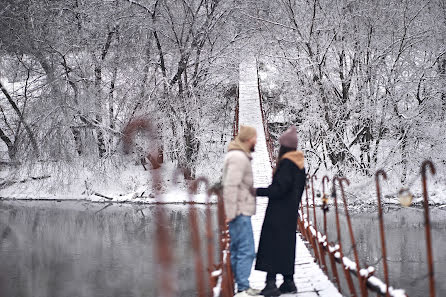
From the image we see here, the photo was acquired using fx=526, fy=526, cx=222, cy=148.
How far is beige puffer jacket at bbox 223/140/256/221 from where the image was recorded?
288 centimetres

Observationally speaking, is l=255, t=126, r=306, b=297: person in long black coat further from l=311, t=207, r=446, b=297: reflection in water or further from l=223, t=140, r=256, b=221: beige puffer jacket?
l=311, t=207, r=446, b=297: reflection in water

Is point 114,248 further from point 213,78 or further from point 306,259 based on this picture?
point 213,78

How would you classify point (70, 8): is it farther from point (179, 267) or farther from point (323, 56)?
point (179, 267)

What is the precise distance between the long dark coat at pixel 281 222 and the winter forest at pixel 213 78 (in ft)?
31.9

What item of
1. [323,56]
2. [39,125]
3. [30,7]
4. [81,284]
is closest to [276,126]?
[323,56]

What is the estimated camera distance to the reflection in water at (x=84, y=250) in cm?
762

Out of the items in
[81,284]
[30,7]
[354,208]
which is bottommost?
[81,284]

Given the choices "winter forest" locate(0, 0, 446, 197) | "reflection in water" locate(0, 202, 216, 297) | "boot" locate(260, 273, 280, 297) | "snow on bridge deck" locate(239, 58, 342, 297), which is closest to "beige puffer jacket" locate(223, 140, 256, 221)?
"boot" locate(260, 273, 280, 297)

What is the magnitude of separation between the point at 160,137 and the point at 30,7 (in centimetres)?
507

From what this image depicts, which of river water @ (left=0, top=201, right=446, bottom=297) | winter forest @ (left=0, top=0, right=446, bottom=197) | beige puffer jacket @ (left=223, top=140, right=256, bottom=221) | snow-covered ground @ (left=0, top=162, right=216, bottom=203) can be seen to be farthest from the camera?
snow-covered ground @ (left=0, top=162, right=216, bottom=203)

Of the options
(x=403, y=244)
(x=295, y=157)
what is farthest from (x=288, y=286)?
(x=403, y=244)

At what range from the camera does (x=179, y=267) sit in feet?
27.3

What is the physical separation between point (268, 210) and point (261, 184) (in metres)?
4.15

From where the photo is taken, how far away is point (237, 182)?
2.88 m
